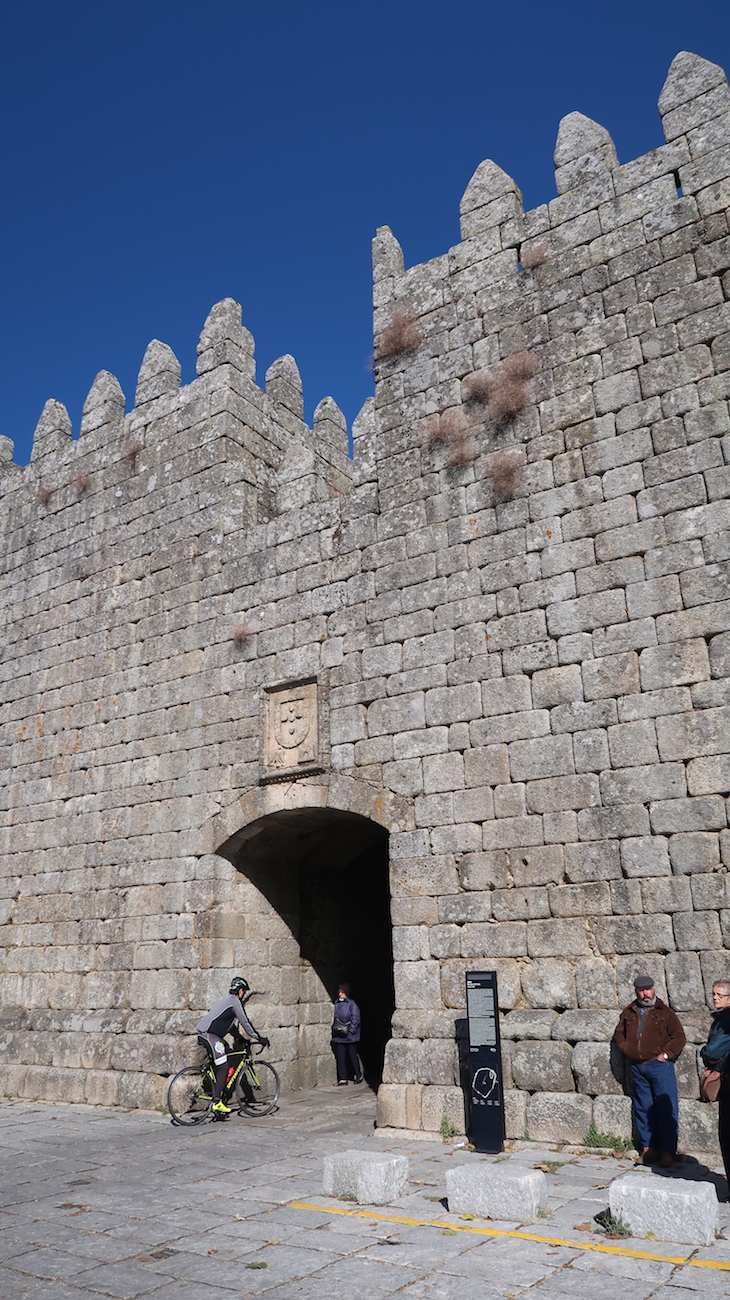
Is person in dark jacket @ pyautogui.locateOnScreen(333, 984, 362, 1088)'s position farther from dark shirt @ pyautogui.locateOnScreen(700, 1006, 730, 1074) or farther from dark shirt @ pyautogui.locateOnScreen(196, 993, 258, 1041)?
dark shirt @ pyautogui.locateOnScreen(700, 1006, 730, 1074)

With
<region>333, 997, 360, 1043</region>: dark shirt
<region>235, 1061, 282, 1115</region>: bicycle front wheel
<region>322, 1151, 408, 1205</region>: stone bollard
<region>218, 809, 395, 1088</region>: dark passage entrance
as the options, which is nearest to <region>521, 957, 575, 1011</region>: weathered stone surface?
<region>322, 1151, 408, 1205</region>: stone bollard

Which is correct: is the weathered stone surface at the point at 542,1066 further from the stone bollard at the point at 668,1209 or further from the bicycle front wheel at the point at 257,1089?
the bicycle front wheel at the point at 257,1089

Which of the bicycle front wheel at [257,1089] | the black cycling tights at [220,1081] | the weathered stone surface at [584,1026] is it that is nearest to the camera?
the weathered stone surface at [584,1026]

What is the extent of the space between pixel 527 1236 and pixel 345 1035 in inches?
212

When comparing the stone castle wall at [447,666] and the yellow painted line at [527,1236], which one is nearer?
the yellow painted line at [527,1236]

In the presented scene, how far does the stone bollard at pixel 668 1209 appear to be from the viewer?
3990mm

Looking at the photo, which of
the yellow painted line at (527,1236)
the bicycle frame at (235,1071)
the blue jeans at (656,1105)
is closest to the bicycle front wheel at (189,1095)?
the bicycle frame at (235,1071)

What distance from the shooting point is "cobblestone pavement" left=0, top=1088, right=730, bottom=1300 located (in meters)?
3.70

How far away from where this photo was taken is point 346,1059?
952 centimetres

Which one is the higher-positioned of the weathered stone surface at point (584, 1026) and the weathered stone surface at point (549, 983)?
the weathered stone surface at point (549, 983)

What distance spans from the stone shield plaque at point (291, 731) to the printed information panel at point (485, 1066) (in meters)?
2.57

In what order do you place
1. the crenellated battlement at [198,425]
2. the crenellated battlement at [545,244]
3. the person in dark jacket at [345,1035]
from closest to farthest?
the crenellated battlement at [545,244] < the person in dark jacket at [345,1035] < the crenellated battlement at [198,425]

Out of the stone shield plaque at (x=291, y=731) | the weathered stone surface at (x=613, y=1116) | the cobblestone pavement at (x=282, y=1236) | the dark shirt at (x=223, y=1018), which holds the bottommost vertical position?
the cobblestone pavement at (x=282, y=1236)

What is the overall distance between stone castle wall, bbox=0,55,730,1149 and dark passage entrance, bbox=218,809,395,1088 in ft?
0.27
